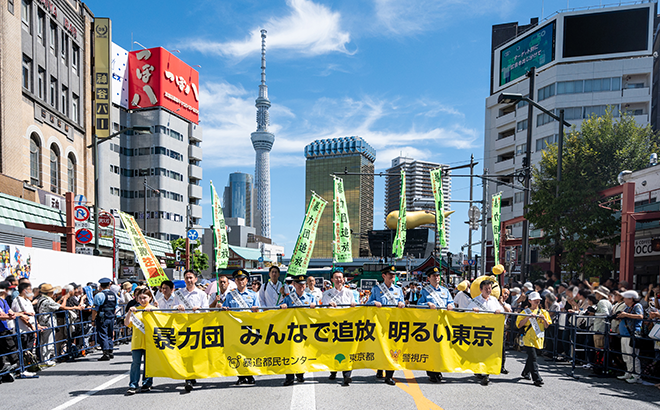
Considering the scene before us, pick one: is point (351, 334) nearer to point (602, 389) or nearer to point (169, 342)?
point (169, 342)

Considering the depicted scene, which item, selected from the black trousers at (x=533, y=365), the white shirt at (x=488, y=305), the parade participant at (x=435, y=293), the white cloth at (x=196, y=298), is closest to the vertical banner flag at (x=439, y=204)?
the parade participant at (x=435, y=293)

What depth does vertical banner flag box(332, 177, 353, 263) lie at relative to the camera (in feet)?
65.2

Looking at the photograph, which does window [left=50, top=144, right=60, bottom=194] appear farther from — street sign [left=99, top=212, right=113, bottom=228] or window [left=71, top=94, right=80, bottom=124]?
street sign [left=99, top=212, right=113, bottom=228]

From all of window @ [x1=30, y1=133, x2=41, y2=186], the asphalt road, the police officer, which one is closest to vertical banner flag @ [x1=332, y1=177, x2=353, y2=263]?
the police officer

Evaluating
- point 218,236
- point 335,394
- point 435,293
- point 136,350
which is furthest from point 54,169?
point 335,394

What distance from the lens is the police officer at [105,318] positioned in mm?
11422

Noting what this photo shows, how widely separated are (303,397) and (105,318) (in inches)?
255

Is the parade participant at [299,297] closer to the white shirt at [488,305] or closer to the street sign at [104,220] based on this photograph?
the white shirt at [488,305]

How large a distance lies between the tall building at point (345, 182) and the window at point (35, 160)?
115140mm

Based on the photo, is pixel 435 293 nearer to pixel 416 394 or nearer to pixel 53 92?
pixel 416 394

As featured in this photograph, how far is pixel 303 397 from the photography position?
7.32 meters

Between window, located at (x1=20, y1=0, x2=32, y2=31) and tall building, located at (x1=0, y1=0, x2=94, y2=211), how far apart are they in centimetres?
5

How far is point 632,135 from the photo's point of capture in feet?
81.4

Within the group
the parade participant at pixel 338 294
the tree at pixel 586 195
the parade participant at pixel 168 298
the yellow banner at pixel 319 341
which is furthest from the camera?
the tree at pixel 586 195
